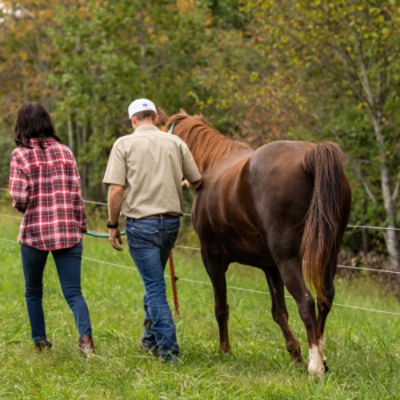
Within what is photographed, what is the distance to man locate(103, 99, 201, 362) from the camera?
4.13 m

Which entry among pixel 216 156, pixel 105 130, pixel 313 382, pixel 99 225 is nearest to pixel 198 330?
pixel 216 156

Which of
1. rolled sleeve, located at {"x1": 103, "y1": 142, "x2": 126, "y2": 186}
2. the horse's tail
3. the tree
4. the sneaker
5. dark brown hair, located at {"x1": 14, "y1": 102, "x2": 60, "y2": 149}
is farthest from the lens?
the tree

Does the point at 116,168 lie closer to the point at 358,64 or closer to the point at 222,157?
the point at 222,157

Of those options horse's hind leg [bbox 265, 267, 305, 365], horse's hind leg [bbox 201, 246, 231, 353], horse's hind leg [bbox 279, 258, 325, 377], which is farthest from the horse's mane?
horse's hind leg [bbox 279, 258, 325, 377]

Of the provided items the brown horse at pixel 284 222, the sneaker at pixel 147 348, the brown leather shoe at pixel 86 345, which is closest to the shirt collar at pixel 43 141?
the brown horse at pixel 284 222

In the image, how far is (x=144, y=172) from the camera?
4.15 metres

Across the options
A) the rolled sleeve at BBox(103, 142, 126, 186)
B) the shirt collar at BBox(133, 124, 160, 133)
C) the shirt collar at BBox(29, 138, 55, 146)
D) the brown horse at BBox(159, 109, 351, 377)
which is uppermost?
the shirt collar at BBox(133, 124, 160, 133)

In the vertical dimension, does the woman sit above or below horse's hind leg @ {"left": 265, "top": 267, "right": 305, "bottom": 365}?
above

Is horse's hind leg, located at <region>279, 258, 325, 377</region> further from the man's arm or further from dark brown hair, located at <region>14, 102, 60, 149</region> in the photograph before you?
dark brown hair, located at <region>14, 102, 60, 149</region>

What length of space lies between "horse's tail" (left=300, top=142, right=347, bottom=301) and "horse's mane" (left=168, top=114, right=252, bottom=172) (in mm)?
1388

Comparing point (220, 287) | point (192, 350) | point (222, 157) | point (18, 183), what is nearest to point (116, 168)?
point (18, 183)

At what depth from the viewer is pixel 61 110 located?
49.0 ft

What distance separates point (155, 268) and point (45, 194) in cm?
100

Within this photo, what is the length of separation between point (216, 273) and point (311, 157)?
60.3 inches
